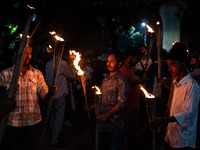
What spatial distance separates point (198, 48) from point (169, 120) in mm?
22797

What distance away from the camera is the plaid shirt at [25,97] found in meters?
4.04

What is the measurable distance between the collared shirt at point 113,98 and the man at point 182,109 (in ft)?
2.63

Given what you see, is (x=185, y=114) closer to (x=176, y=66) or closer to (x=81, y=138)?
(x=176, y=66)

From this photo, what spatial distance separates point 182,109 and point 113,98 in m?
1.12

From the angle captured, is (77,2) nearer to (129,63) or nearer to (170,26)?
(129,63)

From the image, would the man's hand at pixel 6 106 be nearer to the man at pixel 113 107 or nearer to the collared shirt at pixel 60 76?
the man at pixel 113 107

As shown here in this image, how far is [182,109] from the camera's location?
3.13 metres

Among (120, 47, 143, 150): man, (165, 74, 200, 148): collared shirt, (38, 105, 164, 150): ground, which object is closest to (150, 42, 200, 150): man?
(165, 74, 200, 148): collared shirt

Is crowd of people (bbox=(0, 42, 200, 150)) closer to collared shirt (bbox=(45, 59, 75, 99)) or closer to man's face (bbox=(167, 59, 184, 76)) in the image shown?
man's face (bbox=(167, 59, 184, 76))

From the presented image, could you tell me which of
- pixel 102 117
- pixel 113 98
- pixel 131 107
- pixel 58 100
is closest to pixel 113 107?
pixel 113 98

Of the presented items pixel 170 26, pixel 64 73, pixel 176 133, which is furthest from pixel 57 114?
pixel 170 26

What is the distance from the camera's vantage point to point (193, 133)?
3182 millimetres

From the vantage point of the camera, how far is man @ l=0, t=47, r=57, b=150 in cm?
404

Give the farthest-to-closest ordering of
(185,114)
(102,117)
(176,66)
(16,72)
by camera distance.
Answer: (102,117), (176,66), (185,114), (16,72)
